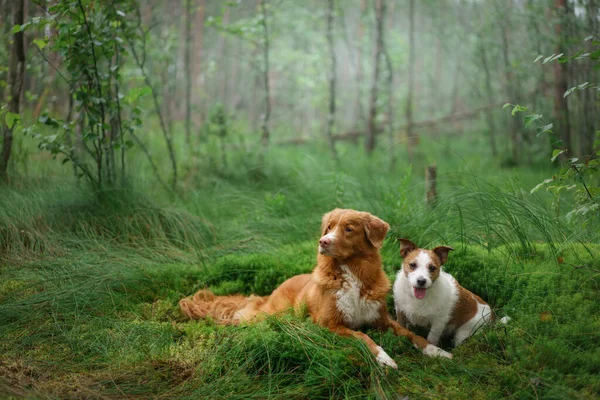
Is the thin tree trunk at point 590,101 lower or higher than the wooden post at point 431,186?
higher

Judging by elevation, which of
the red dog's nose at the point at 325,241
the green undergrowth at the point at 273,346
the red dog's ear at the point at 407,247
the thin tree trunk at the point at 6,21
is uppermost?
the thin tree trunk at the point at 6,21

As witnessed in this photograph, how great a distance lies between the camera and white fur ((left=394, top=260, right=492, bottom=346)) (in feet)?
13.2

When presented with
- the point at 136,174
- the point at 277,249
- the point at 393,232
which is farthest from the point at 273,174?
the point at 393,232

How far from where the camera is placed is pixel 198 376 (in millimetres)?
3629

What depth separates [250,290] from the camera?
17.5 ft

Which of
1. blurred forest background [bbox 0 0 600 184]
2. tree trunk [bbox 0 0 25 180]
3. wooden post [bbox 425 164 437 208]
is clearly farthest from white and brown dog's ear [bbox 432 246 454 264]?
tree trunk [bbox 0 0 25 180]

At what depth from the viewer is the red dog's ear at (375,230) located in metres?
4.19

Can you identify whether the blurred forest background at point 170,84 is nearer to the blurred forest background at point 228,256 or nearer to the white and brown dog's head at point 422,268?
the blurred forest background at point 228,256

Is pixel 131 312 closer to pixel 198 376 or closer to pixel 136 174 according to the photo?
pixel 198 376

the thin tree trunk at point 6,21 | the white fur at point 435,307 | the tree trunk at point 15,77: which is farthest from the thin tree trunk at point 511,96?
the thin tree trunk at point 6,21

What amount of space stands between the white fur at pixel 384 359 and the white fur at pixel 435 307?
0.54 metres

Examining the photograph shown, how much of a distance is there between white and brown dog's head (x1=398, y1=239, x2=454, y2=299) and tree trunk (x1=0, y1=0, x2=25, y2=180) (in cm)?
532

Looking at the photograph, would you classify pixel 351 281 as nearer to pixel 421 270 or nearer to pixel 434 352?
pixel 421 270

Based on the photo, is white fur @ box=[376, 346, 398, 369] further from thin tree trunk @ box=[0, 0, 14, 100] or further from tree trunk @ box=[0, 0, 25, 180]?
thin tree trunk @ box=[0, 0, 14, 100]
